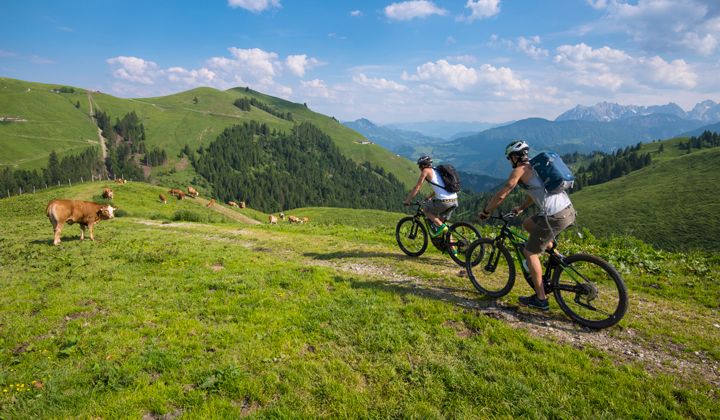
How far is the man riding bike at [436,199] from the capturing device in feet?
41.9

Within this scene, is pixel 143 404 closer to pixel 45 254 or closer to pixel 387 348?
pixel 387 348

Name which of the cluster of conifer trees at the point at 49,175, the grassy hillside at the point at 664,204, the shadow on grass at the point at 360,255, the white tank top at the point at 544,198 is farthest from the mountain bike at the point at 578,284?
the cluster of conifer trees at the point at 49,175

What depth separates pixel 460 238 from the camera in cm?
1298

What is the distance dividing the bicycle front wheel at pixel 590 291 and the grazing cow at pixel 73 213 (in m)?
23.4

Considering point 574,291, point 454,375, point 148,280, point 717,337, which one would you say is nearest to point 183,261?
point 148,280

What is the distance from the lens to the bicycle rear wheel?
12.8 meters

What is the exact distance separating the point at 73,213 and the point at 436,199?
66.3ft

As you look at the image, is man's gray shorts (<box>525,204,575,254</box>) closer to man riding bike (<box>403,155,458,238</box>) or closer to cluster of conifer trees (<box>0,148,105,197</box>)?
man riding bike (<box>403,155,458,238</box>)

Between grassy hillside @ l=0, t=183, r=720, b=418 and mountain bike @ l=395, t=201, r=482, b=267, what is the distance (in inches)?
30.1

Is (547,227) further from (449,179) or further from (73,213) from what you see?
(73,213)

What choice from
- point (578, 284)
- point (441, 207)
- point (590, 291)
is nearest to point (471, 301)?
point (578, 284)

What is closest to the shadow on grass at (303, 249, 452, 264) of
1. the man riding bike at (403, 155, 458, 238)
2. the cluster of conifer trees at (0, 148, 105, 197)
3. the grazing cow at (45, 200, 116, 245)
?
the man riding bike at (403, 155, 458, 238)

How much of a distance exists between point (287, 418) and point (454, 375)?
303 centimetres

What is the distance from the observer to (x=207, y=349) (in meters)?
7.60
